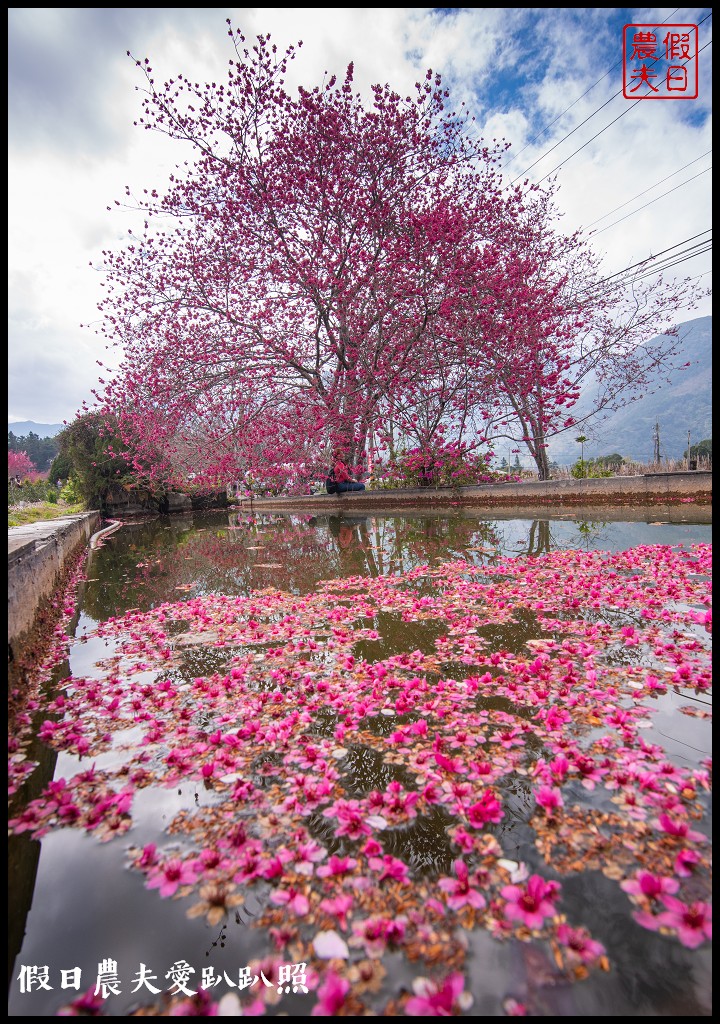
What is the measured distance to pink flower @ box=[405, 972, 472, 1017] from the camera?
119 centimetres

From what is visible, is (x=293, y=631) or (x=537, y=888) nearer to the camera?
(x=537, y=888)

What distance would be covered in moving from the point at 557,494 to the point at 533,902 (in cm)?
1189

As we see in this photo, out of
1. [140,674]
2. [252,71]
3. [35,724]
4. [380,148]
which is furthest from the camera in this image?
[380,148]

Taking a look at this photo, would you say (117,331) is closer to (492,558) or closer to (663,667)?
(492,558)

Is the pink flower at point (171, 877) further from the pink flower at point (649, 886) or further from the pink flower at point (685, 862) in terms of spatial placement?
the pink flower at point (685, 862)

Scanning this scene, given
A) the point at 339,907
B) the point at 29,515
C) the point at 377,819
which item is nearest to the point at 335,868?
the point at 339,907

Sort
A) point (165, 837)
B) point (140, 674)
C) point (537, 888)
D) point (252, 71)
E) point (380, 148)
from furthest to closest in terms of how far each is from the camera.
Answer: point (380, 148)
point (252, 71)
point (140, 674)
point (165, 837)
point (537, 888)

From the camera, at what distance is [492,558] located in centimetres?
672

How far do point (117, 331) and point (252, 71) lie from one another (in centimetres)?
623

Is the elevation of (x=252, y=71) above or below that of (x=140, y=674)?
above

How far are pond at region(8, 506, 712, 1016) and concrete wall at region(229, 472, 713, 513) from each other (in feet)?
24.6

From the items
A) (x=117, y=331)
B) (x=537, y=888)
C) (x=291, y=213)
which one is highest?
(x=291, y=213)

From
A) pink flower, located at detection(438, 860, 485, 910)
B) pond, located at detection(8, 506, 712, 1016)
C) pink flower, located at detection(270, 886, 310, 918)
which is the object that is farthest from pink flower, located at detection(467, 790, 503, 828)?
pink flower, located at detection(270, 886, 310, 918)

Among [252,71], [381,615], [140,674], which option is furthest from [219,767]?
[252,71]
